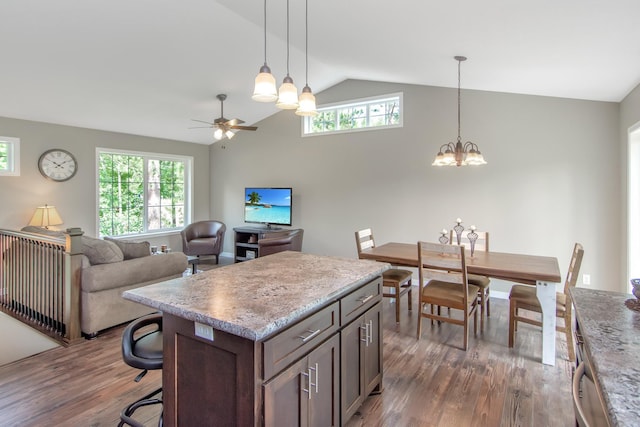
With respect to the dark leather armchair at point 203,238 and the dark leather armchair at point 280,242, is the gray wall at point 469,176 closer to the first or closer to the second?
the dark leather armchair at point 280,242

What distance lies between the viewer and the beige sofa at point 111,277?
10.5 ft

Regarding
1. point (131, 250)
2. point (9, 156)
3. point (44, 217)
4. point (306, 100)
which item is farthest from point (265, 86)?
point (9, 156)

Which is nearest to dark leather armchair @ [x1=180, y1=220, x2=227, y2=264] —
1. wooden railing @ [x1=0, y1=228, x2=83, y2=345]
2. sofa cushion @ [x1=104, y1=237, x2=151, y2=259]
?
wooden railing @ [x1=0, y1=228, x2=83, y2=345]

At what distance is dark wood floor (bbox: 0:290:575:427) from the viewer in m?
2.12

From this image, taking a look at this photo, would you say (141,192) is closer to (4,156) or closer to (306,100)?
(4,156)

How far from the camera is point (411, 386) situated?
249 centimetres

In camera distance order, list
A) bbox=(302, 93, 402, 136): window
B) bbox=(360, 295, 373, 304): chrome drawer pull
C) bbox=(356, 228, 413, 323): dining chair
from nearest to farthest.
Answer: bbox=(360, 295, 373, 304): chrome drawer pull → bbox=(356, 228, 413, 323): dining chair → bbox=(302, 93, 402, 136): window

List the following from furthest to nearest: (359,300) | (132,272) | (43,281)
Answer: (43,281), (132,272), (359,300)

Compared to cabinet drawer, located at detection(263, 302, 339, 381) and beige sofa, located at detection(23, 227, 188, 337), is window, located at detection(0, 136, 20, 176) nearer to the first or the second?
beige sofa, located at detection(23, 227, 188, 337)

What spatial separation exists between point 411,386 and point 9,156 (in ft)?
19.4

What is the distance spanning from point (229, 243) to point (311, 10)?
17.7 feet

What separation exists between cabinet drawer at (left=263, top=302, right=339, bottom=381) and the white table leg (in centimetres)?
198

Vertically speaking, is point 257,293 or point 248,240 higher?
point 257,293

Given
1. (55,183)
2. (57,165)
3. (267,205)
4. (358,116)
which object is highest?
(358,116)
